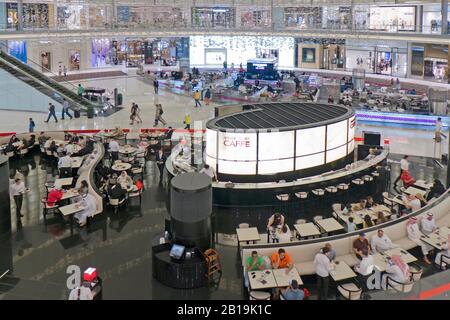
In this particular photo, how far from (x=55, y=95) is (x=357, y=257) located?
79.3ft

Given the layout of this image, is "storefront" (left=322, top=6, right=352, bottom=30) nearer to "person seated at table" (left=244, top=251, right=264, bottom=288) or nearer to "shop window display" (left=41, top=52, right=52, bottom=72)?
"shop window display" (left=41, top=52, right=52, bottom=72)

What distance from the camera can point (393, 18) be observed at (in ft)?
130

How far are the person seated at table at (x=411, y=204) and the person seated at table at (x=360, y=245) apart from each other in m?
3.29

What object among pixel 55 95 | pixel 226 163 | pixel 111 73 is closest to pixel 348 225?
pixel 226 163

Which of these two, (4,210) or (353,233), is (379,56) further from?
(4,210)

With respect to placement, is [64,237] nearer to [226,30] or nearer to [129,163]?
[129,163]

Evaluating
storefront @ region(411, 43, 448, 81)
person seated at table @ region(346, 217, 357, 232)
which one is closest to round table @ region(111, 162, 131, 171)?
person seated at table @ region(346, 217, 357, 232)

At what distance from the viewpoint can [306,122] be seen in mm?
17609

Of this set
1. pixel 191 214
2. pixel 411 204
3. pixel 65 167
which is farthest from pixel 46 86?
pixel 411 204

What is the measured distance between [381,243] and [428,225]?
1.77 meters

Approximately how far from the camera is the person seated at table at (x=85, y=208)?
46.1 feet

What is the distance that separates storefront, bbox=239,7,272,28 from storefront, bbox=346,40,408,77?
735 cm

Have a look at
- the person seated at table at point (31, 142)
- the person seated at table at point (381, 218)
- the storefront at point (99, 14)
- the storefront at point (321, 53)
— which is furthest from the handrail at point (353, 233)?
the storefront at point (99, 14)

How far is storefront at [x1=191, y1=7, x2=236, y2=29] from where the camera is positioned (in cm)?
4347
